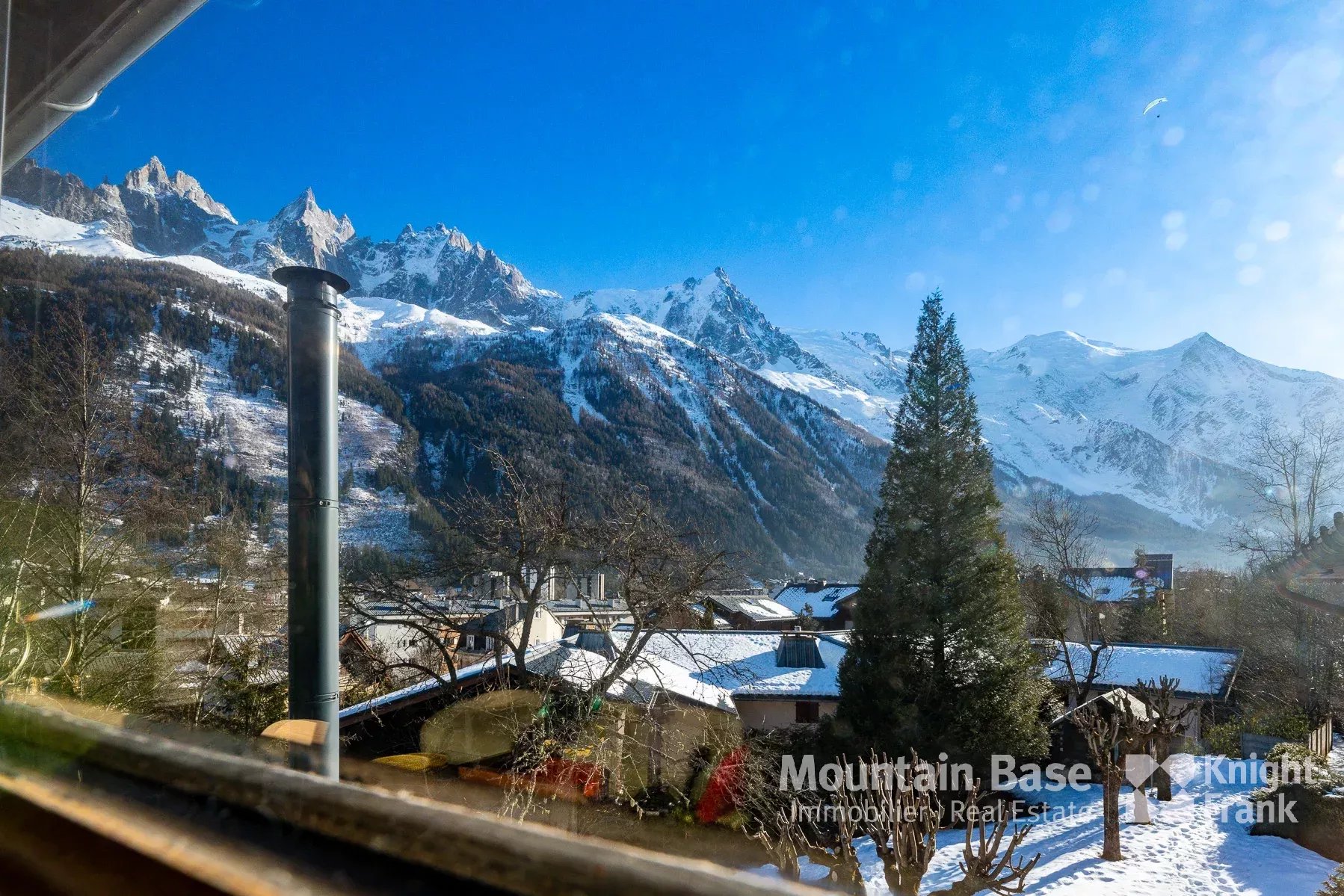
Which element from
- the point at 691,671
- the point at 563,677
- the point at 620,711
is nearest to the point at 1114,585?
the point at 691,671

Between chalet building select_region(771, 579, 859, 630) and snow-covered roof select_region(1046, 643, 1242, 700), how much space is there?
8.09 metres

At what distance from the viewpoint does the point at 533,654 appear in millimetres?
9445

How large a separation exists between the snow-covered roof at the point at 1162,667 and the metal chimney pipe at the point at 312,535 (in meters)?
14.5

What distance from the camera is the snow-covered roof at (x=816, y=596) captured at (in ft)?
90.6

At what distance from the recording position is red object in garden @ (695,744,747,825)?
795 centimetres

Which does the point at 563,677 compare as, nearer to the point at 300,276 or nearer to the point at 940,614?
the point at 300,276

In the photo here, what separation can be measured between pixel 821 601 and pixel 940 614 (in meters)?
17.8

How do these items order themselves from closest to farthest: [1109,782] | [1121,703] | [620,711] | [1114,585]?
[1109,782], [620,711], [1121,703], [1114,585]

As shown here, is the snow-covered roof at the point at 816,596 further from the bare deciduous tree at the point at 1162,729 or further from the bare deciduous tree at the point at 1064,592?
the bare deciduous tree at the point at 1162,729

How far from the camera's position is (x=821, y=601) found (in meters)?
28.8

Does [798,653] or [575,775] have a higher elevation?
[575,775]

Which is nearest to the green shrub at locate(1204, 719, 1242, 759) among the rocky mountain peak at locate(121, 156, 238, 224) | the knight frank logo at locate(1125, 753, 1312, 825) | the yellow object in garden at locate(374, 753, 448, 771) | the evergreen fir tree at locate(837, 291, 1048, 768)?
the knight frank logo at locate(1125, 753, 1312, 825)

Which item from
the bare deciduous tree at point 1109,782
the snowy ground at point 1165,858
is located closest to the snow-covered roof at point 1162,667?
the snowy ground at point 1165,858

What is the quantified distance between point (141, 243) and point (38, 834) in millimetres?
19270
